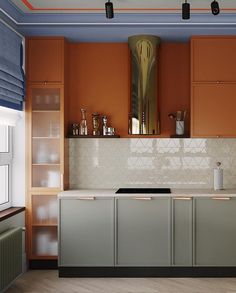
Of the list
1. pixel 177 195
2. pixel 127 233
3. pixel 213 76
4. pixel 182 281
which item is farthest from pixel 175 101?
pixel 182 281

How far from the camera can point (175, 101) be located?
572 cm

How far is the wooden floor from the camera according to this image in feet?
15.4

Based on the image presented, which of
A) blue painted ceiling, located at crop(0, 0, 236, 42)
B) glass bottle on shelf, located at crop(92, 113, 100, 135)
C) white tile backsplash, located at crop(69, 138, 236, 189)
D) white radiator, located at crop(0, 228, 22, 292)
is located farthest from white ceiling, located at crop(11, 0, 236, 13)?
white radiator, located at crop(0, 228, 22, 292)

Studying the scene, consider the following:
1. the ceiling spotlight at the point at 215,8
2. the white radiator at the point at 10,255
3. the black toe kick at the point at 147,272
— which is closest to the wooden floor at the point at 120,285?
the black toe kick at the point at 147,272

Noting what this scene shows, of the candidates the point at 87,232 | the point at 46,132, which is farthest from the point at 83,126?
the point at 87,232

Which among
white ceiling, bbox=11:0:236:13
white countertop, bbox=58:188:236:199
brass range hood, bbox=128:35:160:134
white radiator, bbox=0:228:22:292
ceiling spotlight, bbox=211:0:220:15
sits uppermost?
white ceiling, bbox=11:0:236:13

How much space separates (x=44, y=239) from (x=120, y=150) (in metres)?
1.40

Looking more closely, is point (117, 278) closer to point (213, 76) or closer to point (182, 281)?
point (182, 281)

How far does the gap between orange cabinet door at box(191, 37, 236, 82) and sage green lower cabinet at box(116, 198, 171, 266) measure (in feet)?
5.22

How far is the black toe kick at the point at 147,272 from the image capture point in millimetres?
5098

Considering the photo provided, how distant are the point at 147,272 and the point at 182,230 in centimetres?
61

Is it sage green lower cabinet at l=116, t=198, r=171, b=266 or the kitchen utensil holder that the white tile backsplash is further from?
sage green lower cabinet at l=116, t=198, r=171, b=266

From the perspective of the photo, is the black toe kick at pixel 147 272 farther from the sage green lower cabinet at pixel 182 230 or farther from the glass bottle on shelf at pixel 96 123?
the glass bottle on shelf at pixel 96 123

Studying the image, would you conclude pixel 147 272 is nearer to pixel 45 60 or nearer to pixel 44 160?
pixel 44 160
